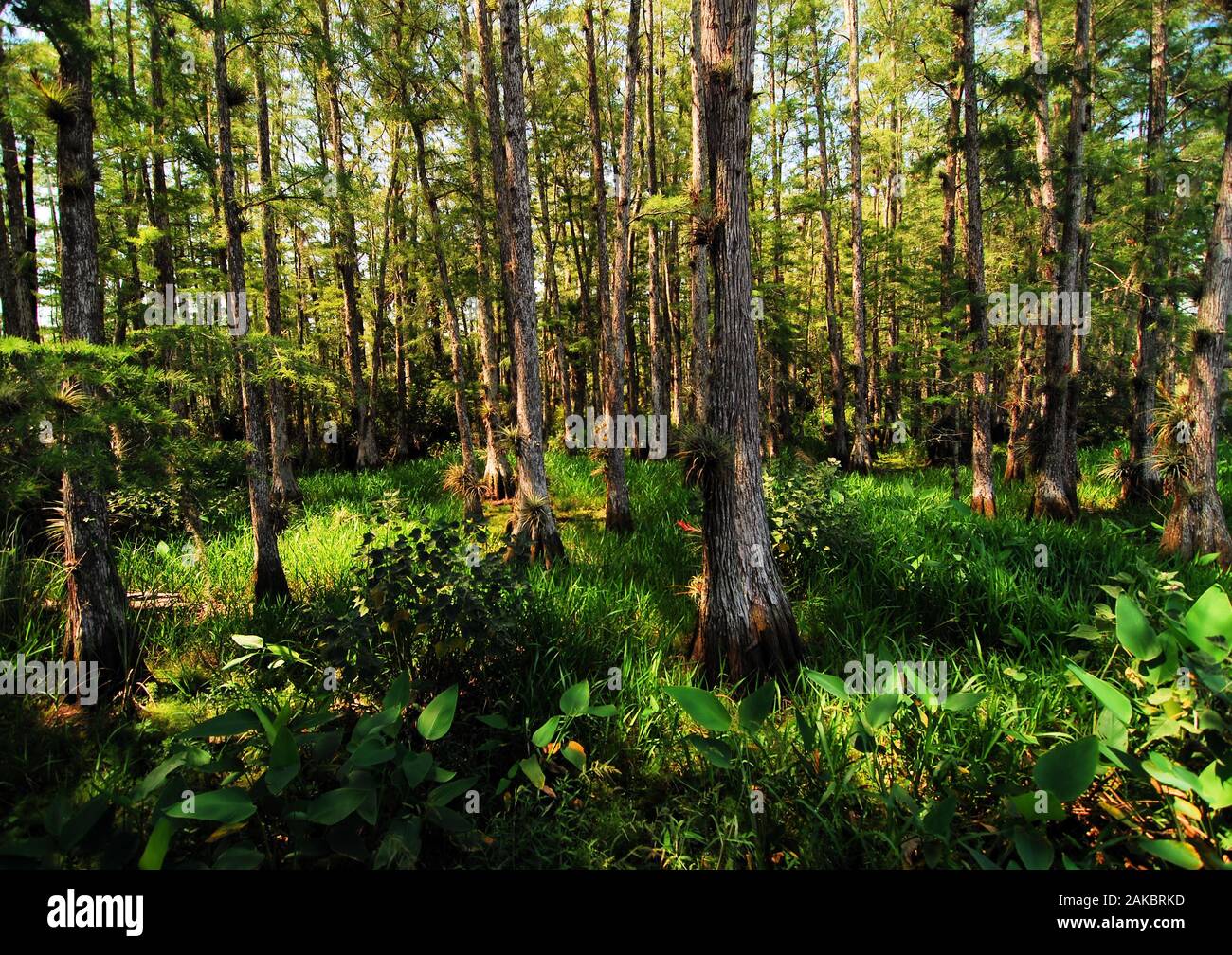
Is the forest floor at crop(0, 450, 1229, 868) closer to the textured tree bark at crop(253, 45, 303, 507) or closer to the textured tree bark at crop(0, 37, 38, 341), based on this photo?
the textured tree bark at crop(253, 45, 303, 507)

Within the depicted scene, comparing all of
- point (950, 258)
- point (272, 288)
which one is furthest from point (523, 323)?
point (950, 258)

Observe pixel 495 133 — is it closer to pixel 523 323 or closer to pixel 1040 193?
pixel 523 323

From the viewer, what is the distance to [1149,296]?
884 cm

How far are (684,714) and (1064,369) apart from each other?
8257 millimetres

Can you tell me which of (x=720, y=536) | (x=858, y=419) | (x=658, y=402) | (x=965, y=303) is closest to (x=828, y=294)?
(x=858, y=419)

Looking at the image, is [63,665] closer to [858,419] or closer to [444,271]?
[444,271]

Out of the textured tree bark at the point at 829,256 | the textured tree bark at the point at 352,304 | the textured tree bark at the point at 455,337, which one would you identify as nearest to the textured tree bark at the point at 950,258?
the textured tree bark at the point at 829,256

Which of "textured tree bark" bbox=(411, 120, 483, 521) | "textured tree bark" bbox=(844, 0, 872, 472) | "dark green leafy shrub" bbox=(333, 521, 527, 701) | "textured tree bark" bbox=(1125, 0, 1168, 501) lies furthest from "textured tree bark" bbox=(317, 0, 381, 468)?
"textured tree bark" bbox=(1125, 0, 1168, 501)

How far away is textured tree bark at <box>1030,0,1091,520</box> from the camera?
7.66m

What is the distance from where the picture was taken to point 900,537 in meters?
5.99

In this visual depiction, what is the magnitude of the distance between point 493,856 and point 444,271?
8.16 metres

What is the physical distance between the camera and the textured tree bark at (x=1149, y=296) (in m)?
8.24

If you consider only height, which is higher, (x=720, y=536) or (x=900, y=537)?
(x=720, y=536)

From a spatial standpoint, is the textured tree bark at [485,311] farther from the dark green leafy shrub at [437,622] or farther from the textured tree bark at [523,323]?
the dark green leafy shrub at [437,622]
